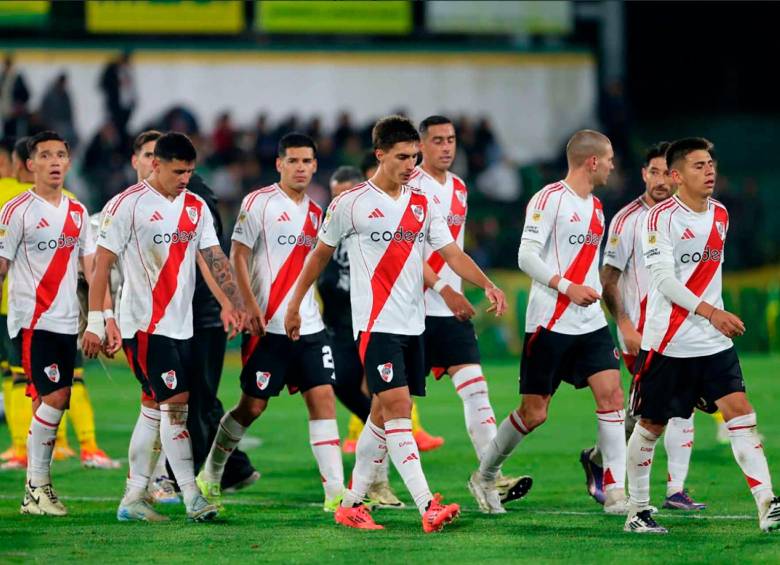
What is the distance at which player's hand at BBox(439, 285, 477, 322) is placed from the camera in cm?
900

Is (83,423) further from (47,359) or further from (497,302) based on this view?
(497,302)

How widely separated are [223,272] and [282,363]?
2.37ft

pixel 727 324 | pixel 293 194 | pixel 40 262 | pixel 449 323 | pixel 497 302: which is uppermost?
pixel 293 194

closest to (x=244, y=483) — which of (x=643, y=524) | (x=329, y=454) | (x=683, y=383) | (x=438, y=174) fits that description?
(x=329, y=454)

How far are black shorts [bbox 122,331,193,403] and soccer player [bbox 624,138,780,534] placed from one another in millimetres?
2781

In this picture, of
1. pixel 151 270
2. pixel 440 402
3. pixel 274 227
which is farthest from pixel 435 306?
pixel 440 402

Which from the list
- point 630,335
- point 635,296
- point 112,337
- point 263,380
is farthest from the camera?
point 635,296

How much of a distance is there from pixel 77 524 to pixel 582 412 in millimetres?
7554

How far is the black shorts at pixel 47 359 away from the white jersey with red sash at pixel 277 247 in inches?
51.0

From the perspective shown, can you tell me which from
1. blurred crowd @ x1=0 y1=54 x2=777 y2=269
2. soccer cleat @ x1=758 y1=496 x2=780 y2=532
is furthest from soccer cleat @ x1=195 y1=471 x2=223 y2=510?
blurred crowd @ x1=0 y1=54 x2=777 y2=269

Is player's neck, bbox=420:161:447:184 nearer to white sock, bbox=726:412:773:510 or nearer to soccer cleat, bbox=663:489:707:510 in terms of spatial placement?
soccer cleat, bbox=663:489:707:510

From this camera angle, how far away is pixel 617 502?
9.05 meters

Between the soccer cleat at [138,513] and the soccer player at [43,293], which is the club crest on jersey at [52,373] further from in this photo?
the soccer cleat at [138,513]

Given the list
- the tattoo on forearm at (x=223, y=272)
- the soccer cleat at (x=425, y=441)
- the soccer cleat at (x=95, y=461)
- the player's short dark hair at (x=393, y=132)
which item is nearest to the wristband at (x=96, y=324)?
the tattoo on forearm at (x=223, y=272)
